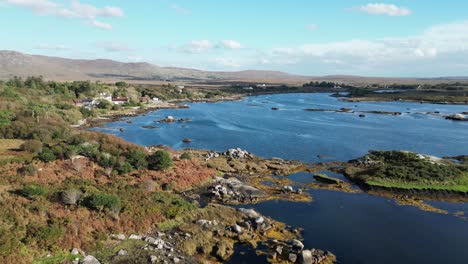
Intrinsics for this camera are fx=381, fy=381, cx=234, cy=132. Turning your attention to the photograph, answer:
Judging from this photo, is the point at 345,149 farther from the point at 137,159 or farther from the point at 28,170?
the point at 28,170

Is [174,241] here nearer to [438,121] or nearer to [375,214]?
[375,214]

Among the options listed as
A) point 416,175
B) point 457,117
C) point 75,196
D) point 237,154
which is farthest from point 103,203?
point 457,117

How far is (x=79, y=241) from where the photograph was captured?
25.8 m

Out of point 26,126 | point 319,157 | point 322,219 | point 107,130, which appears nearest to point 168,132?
point 107,130

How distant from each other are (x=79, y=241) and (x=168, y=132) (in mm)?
56401

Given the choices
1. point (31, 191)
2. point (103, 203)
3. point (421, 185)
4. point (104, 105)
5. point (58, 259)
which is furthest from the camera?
point (104, 105)

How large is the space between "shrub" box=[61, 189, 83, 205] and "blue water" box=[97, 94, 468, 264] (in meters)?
16.5

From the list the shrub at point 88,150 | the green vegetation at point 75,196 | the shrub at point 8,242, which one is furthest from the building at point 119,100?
the shrub at point 8,242

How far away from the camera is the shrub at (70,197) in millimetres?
29969

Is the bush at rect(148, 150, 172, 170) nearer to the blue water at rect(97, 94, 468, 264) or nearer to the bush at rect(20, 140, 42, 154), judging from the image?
the blue water at rect(97, 94, 468, 264)

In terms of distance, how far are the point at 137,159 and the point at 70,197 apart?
44.9 ft

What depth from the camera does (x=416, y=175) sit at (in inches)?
1764

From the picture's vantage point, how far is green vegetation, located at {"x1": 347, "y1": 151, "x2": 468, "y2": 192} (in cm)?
Result: 4303

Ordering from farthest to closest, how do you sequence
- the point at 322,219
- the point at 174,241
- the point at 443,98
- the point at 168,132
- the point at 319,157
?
the point at 443,98 < the point at 168,132 < the point at 319,157 < the point at 322,219 < the point at 174,241
